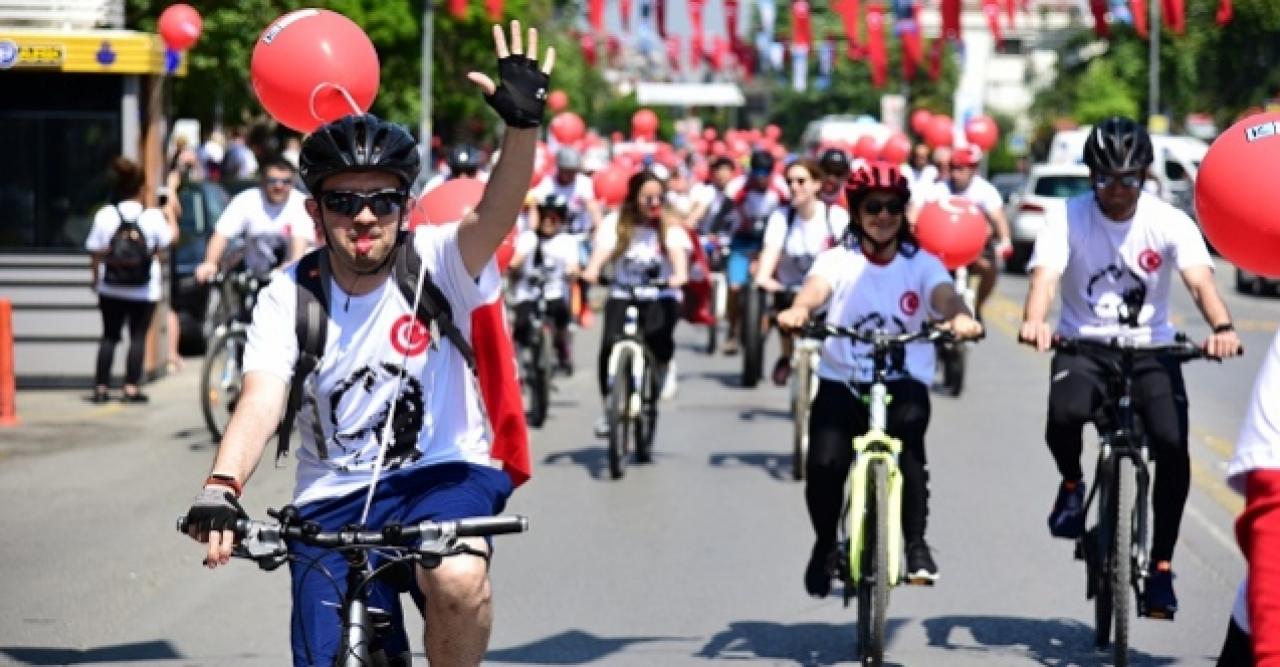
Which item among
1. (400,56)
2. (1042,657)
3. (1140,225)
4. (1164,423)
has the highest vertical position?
(400,56)

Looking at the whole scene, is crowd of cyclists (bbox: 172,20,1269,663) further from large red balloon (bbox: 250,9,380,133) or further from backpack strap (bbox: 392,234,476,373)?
large red balloon (bbox: 250,9,380,133)

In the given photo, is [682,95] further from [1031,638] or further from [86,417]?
[1031,638]

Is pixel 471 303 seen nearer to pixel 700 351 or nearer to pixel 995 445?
pixel 995 445

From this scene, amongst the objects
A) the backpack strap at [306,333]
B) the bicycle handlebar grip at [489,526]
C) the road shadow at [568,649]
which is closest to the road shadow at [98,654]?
the road shadow at [568,649]

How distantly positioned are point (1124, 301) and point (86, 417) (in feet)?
28.9

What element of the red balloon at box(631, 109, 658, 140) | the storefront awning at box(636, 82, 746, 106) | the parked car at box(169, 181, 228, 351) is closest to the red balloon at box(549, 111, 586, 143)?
the red balloon at box(631, 109, 658, 140)

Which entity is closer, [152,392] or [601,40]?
[152,392]

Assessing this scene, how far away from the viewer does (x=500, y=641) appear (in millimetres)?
8289

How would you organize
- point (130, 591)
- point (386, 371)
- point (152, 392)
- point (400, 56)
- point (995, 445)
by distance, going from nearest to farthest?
point (386, 371)
point (130, 591)
point (995, 445)
point (152, 392)
point (400, 56)

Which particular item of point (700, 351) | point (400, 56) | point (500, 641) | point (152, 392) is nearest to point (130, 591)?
point (500, 641)

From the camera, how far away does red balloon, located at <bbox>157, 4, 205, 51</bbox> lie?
17.2 meters

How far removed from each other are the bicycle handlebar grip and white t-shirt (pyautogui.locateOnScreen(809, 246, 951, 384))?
3812 millimetres

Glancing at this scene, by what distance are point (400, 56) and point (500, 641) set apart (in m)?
37.9

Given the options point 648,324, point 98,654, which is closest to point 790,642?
point 98,654
